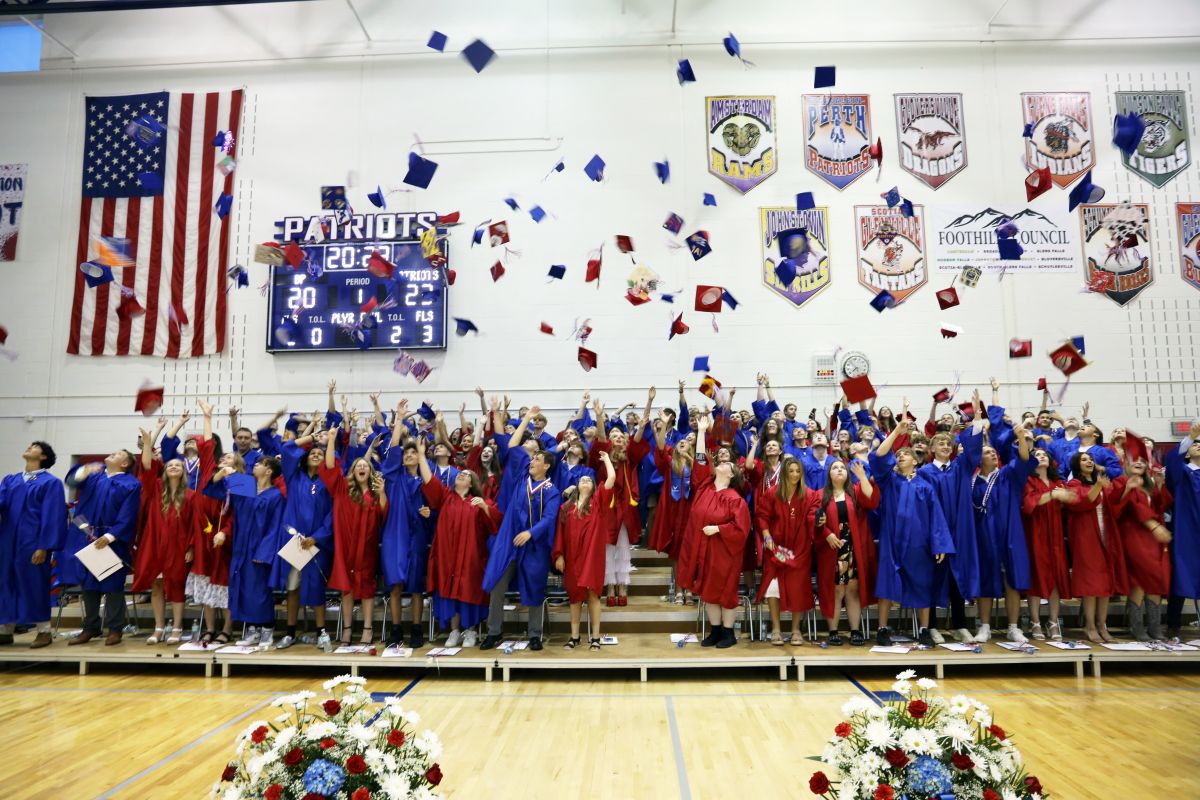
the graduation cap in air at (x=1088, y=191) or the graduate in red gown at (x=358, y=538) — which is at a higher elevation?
the graduation cap in air at (x=1088, y=191)

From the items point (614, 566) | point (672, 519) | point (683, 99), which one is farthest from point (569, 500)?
point (683, 99)

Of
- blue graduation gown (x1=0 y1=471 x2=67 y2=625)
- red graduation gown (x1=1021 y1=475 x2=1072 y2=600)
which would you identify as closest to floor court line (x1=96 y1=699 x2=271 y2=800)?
blue graduation gown (x1=0 y1=471 x2=67 y2=625)

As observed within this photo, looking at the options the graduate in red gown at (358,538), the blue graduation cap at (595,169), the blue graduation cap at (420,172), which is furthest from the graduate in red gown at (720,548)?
the blue graduation cap at (595,169)

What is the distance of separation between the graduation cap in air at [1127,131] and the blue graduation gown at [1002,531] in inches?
308

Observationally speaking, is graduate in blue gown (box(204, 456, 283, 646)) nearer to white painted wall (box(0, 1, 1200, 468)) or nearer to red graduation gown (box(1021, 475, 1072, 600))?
white painted wall (box(0, 1, 1200, 468))

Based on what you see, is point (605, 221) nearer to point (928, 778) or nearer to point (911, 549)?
point (911, 549)

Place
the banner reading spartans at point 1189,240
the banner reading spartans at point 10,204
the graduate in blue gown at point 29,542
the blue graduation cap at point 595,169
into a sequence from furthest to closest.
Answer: the banner reading spartans at point 10,204
the blue graduation cap at point 595,169
the banner reading spartans at point 1189,240
the graduate in blue gown at point 29,542

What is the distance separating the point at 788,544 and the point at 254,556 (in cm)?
486

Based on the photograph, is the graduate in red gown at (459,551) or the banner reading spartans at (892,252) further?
the banner reading spartans at (892,252)

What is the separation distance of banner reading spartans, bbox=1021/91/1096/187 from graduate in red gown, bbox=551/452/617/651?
31.6ft

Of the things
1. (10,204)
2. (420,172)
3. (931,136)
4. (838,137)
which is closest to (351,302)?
(420,172)

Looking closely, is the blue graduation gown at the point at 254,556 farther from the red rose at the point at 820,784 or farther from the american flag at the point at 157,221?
the american flag at the point at 157,221

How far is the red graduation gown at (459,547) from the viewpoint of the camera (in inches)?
248

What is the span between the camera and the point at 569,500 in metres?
6.45
